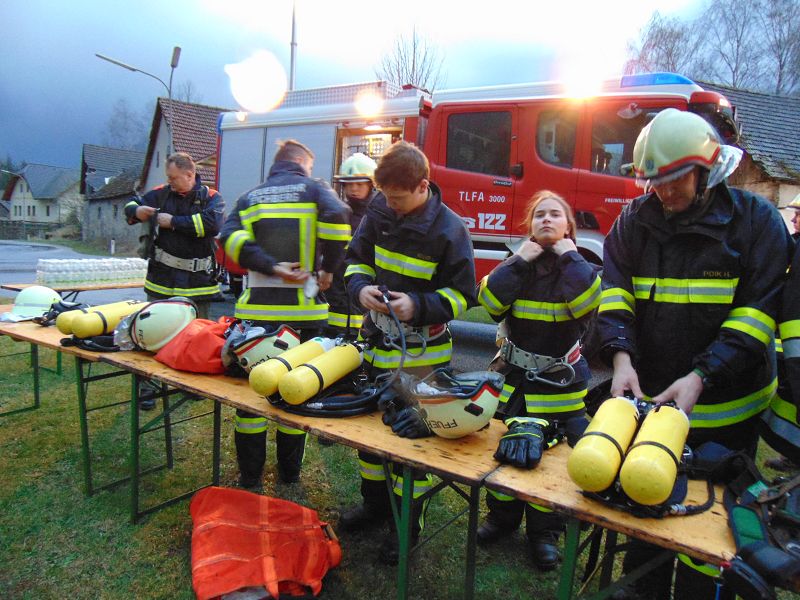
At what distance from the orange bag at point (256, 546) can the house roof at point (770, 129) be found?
12.0m

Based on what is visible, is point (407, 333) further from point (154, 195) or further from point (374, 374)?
point (154, 195)

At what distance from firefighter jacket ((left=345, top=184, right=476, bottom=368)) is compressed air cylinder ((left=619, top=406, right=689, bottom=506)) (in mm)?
988

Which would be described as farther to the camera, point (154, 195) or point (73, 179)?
point (73, 179)

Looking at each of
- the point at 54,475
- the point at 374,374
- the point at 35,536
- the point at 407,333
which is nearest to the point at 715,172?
the point at 407,333

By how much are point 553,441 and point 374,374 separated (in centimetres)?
93

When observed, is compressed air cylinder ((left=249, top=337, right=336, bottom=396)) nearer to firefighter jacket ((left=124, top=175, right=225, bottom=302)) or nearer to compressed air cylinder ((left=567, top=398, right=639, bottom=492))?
compressed air cylinder ((left=567, top=398, right=639, bottom=492))

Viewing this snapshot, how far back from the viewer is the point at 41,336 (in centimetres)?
350

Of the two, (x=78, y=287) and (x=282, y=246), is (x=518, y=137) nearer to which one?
(x=282, y=246)

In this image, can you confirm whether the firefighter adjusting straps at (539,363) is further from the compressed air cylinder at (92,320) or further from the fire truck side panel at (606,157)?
the fire truck side panel at (606,157)

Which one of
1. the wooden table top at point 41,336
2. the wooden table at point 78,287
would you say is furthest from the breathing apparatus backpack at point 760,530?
the wooden table at point 78,287

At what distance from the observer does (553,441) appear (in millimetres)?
1971

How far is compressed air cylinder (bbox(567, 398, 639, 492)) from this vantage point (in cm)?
145

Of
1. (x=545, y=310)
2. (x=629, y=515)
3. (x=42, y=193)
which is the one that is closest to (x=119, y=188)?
(x=42, y=193)

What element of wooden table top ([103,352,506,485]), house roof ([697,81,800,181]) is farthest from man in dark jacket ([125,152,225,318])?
house roof ([697,81,800,181])
